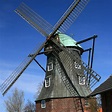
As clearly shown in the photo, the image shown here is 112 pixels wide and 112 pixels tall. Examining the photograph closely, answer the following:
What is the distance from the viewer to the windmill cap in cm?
3382

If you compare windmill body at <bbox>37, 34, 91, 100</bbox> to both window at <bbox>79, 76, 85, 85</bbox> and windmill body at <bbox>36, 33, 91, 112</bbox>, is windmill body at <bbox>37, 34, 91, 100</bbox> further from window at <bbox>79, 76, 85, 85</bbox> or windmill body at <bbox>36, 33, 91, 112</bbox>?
window at <bbox>79, 76, 85, 85</bbox>

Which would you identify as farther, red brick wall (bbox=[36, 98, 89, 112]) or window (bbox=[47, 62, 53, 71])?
window (bbox=[47, 62, 53, 71])

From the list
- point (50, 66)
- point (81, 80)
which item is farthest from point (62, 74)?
point (81, 80)

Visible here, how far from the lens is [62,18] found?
3183 centimetres

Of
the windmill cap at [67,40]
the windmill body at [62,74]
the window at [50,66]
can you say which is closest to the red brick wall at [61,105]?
the windmill body at [62,74]

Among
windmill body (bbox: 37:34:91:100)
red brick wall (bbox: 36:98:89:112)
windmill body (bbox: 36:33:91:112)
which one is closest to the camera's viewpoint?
red brick wall (bbox: 36:98:89:112)

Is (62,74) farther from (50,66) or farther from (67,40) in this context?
(67,40)

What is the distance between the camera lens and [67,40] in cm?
3450

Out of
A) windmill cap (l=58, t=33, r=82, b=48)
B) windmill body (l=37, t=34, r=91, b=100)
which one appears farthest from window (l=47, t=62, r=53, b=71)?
windmill cap (l=58, t=33, r=82, b=48)

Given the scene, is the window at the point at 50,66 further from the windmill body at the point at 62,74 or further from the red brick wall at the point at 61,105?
the red brick wall at the point at 61,105

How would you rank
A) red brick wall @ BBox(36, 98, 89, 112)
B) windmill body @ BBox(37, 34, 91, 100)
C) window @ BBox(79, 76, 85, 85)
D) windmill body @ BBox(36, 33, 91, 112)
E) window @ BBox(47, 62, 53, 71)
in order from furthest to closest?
1. window @ BBox(47, 62, 53, 71)
2. window @ BBox(79, 76, 85, 85)
3. windmill body @ BBox(37, 34, 91, 100)
4. windmill body @ BBox(36, 33, 91, 112)
5. red brick wall @ BBox(36, 98, 89, 112)

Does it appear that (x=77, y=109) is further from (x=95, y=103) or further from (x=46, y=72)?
(x=46, y=72)

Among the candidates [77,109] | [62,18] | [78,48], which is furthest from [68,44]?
[77,109]

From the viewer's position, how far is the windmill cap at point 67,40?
111 feet
